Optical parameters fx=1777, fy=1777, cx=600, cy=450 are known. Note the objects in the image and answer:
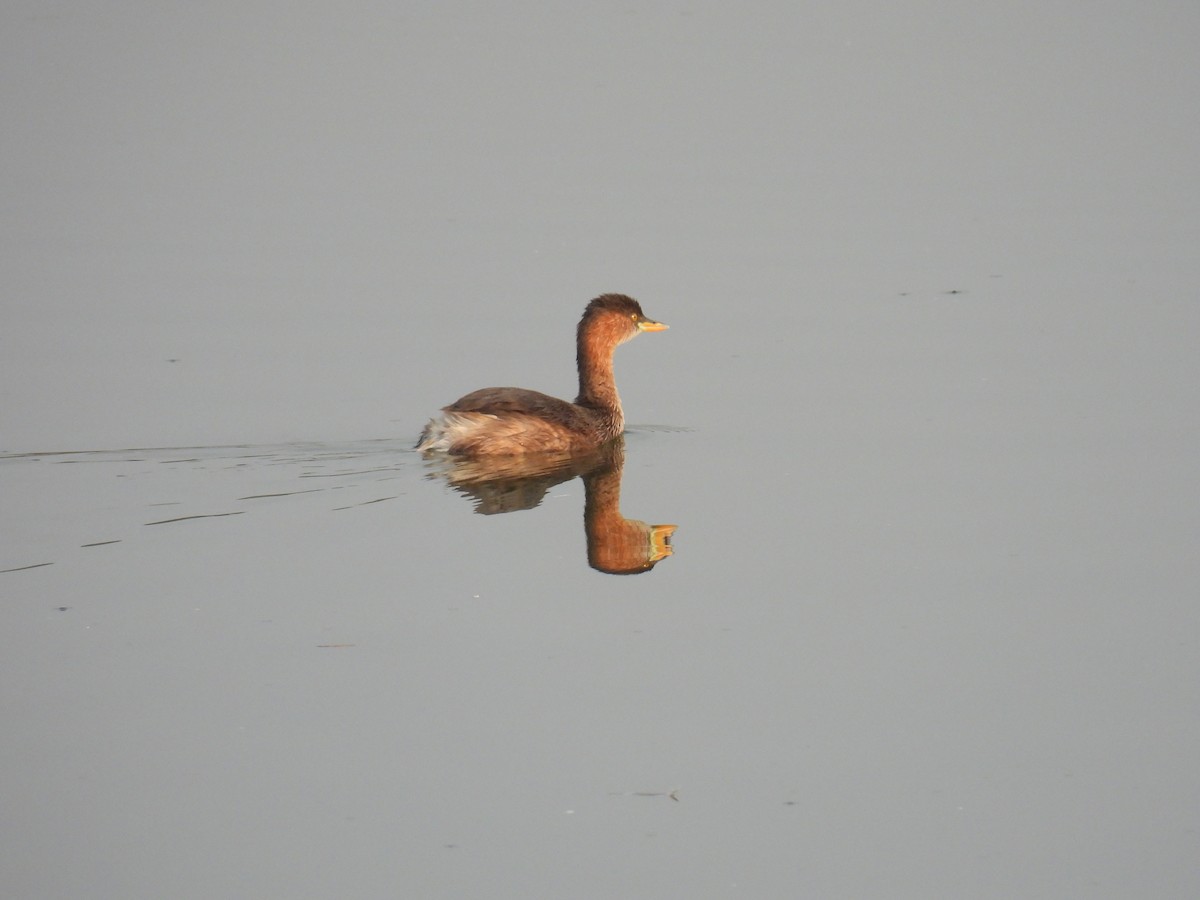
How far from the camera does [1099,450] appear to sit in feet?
37.6

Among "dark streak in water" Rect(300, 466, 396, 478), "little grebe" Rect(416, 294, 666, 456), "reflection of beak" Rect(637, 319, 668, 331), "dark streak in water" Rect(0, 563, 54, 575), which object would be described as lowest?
"dark streak in water" Rect(0, 563, 54, 575)

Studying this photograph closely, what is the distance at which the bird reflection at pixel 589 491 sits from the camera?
32.8 feet

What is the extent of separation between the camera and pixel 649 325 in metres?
13.1

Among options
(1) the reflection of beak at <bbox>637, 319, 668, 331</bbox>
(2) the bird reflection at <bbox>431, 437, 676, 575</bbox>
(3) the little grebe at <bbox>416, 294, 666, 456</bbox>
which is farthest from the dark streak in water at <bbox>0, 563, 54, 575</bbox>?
(1) the reflection of beak at <bbox>637, 319, 668, 331</bbox>

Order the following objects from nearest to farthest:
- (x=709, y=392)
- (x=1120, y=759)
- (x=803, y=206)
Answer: (x=1120, y=759) → (x=709, y=392) → (x=803, y=206)

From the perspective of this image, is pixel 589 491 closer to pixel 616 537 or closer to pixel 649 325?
pixel 616 537

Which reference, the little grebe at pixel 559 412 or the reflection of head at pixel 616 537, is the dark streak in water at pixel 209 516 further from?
the reflection of head at pixel 616 537

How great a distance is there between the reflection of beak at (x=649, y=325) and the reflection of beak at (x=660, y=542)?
9.89 ft

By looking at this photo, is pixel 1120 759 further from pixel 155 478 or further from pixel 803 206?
pixel 803 206

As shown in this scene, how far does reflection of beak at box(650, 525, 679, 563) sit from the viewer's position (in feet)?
32.7

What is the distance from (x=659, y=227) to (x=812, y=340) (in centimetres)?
296

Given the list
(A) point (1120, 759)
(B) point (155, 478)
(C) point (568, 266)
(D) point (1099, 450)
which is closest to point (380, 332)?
(C) point (568, 266)

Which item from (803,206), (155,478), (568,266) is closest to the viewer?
(155,478)

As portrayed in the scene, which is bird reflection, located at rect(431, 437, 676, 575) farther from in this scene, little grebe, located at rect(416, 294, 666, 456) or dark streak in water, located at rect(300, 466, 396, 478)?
dark streak in water, located at rect(300, 466, 396, 478)
